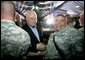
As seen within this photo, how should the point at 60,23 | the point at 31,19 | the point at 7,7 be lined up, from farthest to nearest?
the point at 31,19
the point at 60,23
the point at 7,7

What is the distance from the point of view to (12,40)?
4.71 ft

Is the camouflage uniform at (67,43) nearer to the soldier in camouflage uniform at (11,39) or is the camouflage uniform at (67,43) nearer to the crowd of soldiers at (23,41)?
the crowd of soldiers at (23,41)

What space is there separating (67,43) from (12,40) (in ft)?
2.30

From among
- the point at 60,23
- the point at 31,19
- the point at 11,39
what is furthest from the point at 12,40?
the point at 31,19

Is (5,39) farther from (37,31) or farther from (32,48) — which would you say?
(37,31)

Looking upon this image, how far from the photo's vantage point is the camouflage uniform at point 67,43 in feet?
4.85

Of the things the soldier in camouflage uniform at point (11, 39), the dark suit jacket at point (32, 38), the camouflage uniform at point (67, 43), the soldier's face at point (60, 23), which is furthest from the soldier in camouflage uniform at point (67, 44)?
the dark suit jacket at point (32, 38)

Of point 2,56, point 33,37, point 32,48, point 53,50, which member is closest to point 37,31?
point 33,37

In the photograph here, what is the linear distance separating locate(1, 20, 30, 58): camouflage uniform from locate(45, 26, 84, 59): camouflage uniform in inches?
16.0

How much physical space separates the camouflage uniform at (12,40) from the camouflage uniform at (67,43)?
1.34ft

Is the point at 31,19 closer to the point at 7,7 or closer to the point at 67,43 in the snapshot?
→ the point at 7,7

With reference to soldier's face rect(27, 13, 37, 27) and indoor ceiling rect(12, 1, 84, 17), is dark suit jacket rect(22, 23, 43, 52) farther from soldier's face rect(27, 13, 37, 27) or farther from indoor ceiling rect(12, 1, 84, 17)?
indoor ceiling rect(12, 1, 84, 17)

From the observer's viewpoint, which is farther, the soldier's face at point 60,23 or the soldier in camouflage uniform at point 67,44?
the soldier's face at point 60,23

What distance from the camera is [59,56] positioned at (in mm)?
1612
